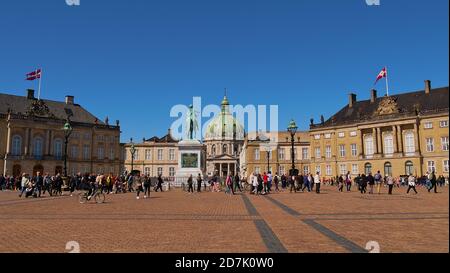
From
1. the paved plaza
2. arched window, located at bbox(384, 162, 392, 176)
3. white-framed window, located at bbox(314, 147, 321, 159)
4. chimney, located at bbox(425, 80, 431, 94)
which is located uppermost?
chimney, located at bbox(425, 80, 431, 94)

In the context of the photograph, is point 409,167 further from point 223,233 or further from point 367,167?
point 223,233

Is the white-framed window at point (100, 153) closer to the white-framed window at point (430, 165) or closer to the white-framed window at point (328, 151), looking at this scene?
the white-framed window at point (328, 151)

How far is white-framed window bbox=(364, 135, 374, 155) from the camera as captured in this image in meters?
62.9

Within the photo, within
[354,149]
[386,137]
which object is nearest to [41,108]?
[354,149]

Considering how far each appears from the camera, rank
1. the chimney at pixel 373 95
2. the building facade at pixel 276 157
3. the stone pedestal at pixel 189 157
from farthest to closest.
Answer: the building facade at pixel 276 157
the chimney at pixel 373 95
the stone pedestal at pixel 189 157

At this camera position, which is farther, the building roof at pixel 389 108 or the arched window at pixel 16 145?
the arched window at pixel 16 145

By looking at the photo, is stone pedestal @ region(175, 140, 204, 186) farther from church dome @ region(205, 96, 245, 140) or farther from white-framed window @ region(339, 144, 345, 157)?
church dome @ region(205, 96, 245, 140)

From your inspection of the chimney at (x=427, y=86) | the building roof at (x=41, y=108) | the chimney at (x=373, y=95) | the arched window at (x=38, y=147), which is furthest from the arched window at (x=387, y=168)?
the arched window at (x=38, y=147)

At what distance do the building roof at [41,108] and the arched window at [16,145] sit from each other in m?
4.36

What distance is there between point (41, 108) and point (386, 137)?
199ft

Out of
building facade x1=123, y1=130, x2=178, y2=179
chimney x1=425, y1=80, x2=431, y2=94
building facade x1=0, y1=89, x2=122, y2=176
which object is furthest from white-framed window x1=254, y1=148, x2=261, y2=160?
chimney x1=425, y1=80, x2=431, y2=94

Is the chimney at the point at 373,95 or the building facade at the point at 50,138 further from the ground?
the chimney at the point at 373,95

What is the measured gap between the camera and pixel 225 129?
13500 cm

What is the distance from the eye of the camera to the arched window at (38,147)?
63.2 meters
